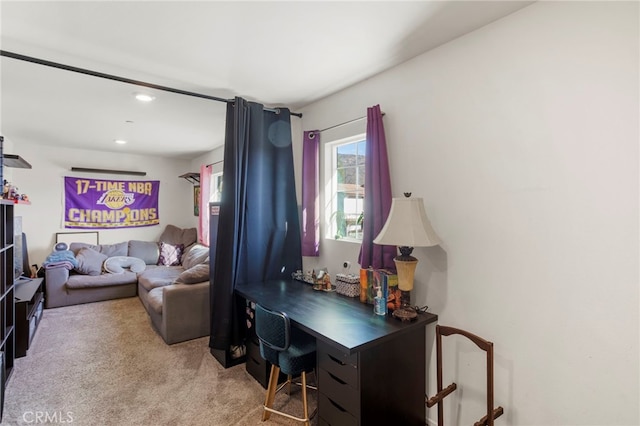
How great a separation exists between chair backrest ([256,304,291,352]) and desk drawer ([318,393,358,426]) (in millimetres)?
358

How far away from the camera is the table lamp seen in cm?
177

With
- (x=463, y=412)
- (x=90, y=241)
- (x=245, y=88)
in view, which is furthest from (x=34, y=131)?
(x=463, y=412)

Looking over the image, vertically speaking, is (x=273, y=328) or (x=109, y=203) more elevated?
(x=109, y=203)

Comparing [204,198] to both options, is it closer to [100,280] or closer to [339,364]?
[100,280]

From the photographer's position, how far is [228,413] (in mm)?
2104

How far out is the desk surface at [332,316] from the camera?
1.60m

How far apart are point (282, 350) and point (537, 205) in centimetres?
157

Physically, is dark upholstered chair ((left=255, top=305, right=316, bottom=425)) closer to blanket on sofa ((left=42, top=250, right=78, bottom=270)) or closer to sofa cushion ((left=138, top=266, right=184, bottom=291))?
sofa cushion ((left=138, top=266, right=184, bottom=291))

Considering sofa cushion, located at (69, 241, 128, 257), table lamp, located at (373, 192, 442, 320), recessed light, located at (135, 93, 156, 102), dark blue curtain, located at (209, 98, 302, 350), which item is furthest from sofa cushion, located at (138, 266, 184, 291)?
table lamp, located at (373, 192, 442, 320)

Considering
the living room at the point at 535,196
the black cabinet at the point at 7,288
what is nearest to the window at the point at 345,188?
the living room at the point at 535,196

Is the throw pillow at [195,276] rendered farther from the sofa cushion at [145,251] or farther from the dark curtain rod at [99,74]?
the sofa cushion at [145,251]

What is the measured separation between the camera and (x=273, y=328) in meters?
1.87

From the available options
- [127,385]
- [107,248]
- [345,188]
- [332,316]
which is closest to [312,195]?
[345,188]

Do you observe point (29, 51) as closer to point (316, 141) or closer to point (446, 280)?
point (316, 141)
